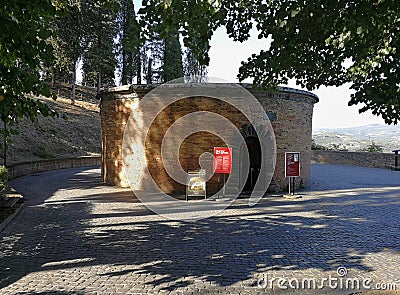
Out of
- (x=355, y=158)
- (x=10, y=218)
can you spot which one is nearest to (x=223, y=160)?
(x=10, y=218)

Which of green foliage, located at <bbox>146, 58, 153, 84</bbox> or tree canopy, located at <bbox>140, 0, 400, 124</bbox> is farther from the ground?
green foliage, located at <bbox>146, 58, 153, 84</bbox>

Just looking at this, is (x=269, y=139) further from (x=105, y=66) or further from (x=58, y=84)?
(x=58, y=84)

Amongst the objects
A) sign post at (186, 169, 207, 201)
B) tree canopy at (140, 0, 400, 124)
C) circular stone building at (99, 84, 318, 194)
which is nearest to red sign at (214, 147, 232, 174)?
sign post at (186, 169, 207, 201)

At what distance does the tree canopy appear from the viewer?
4.17 meters

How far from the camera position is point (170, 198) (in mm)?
12164

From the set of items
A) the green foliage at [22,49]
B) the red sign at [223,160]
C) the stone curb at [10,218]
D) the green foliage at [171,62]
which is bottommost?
the stone curb at [10,218]

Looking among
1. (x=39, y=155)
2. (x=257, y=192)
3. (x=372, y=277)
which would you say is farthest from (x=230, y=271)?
(x=39, y=155)

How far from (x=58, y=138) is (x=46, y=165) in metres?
7.07

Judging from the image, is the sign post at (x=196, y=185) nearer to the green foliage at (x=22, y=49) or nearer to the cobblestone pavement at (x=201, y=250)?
the cobblestone pavement at (x=201, y=250)

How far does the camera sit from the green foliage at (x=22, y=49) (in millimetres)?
3844

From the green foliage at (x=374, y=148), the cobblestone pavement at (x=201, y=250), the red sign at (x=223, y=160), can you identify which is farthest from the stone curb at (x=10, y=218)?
the green foliage at (x=374, y=148)

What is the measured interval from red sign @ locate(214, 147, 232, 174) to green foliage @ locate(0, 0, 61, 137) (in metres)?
7.78

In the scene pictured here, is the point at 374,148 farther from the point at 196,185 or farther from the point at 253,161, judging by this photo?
the point at 196,185

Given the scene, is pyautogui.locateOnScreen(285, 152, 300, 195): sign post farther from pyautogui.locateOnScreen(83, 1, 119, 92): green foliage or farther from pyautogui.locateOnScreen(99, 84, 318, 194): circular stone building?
pyautogui.locateOnScreen(83, 1, 119, 92): green foliage
